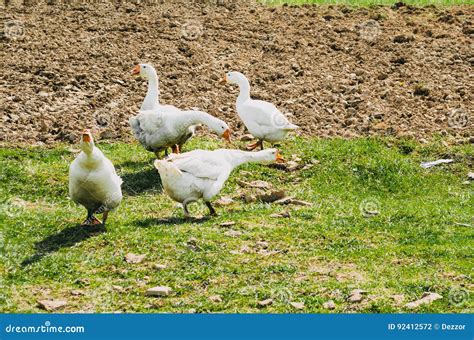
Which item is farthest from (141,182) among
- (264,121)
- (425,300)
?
(425,300)

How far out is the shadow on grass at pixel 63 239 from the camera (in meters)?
12.0

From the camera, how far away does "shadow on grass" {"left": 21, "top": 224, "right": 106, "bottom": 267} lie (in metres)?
12.0

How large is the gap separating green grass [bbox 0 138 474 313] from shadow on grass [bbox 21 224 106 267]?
24mm

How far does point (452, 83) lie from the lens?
63.8 ft

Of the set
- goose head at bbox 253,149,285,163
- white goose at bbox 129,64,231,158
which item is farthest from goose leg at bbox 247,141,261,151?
goose head at bbox 253,149,285,163

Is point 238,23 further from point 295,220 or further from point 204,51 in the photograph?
point 295,220

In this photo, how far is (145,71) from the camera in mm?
16859

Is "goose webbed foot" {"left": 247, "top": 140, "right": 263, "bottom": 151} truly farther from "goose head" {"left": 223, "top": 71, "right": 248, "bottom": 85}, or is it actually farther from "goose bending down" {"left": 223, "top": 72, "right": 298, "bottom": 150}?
"goose head" {"left": 223, "top": 71, "right": 248, "bottom": 85}

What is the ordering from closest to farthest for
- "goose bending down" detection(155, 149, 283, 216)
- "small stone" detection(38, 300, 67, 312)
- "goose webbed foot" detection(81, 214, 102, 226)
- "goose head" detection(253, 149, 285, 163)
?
"small stone" detection(38, 300, 67, 312)
"goose webbed foot" detection(81, 214, 102, 226)
"goose bending down" detection(155, 149, 283, 216)
"goose head" detection(253, 149, 285, 163)

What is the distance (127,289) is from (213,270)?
105cm

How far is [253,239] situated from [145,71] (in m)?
5.11

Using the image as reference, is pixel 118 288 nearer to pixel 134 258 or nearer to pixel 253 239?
pixel 134 258

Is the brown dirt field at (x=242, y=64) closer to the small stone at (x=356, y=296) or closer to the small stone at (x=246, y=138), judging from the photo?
the small stone at (x=246, y=138)

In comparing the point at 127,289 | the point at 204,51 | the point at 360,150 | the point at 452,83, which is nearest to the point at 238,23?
the point at 204,51
